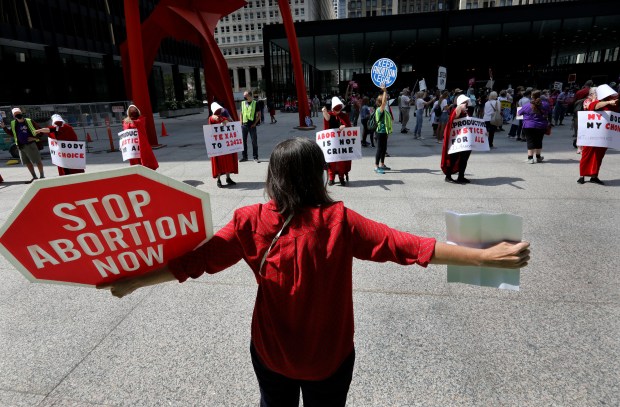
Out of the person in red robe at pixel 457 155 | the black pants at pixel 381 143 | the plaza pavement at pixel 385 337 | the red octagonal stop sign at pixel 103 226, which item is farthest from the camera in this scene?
the black pants at pixel 381 143

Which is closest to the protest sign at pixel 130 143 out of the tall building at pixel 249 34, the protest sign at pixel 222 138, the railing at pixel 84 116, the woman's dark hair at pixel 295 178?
the protest sign at pixel 222 138

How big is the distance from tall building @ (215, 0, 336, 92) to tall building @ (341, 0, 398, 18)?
38.9ft

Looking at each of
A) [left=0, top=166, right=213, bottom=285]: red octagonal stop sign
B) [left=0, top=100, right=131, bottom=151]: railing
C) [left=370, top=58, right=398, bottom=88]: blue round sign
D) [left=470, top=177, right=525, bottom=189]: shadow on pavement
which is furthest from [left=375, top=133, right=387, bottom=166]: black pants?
[left=0, top=100, right=131, bottom=151]: railing

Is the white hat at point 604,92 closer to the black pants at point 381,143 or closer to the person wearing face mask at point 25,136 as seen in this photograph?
the black pants at point 381,143

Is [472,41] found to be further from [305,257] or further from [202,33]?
[305,257]

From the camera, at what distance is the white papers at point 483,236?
1.41m

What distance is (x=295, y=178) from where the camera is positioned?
4.59 feet

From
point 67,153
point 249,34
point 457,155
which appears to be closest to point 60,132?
point 67,153

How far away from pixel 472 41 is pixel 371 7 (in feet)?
273

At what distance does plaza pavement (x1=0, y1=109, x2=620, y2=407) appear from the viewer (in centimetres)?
250

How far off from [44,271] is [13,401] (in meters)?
1.90

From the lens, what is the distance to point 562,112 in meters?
17.7

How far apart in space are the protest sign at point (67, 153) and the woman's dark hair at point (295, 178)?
8.34 m

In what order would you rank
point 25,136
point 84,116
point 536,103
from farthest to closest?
point 84,116, point 25,136, point 536,103
